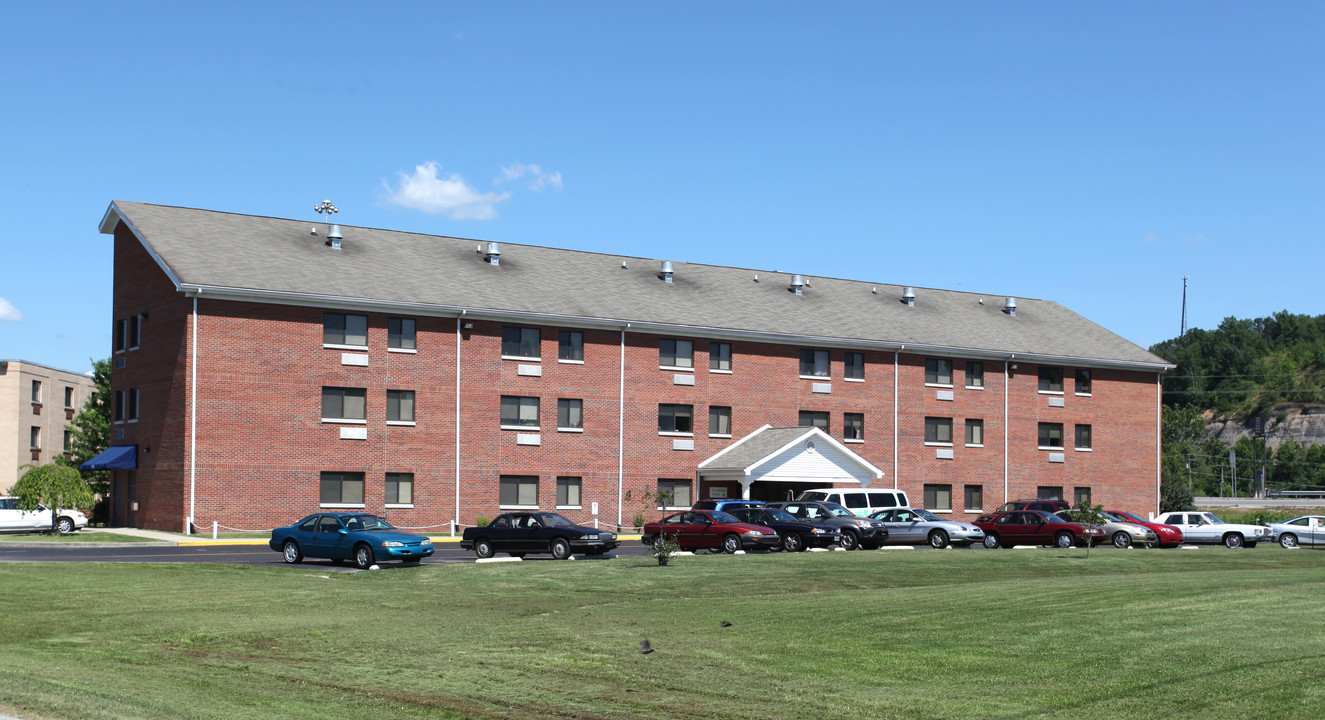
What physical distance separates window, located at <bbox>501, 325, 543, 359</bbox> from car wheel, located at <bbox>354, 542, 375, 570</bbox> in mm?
21059

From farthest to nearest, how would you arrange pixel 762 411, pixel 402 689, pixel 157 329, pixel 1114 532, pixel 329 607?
pixel 762 411
pixel 157 329
pixel 1114 532
pixel 329 607
pixel 402 689

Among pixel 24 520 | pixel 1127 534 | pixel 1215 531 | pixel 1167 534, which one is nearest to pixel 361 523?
pixel 24 520

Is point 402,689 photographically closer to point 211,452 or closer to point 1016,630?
point 1016,630

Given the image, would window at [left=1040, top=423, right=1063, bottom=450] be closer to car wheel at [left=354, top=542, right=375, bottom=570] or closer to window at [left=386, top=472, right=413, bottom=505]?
window at [left=386, top=472, right=413, bottom=505]

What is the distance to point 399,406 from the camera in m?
49.3

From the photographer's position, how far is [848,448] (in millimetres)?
58031

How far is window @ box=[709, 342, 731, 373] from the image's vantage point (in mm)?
56188

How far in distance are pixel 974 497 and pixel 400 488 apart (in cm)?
2860

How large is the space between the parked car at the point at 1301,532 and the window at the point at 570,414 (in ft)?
89.7

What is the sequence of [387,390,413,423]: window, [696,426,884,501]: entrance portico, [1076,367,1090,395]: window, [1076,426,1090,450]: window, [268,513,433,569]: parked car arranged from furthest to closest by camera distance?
[1076,367,1090,395]: window
[1076,426,1090,450]: window
[696,426,884,501]: entrance portico
[387,390,413,423]: window
[268,513,433,569]: parked car

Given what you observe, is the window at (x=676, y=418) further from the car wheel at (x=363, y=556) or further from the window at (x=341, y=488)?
the car wheel at (x=363, y=556)

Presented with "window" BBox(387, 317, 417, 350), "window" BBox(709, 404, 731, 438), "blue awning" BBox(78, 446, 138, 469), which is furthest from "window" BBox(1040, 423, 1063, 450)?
"blue awning" BBox(78, 446, 138, 469)

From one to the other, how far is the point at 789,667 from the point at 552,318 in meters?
37.3

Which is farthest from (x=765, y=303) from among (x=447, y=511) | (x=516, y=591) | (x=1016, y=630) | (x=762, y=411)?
(x=1016, y=630)
